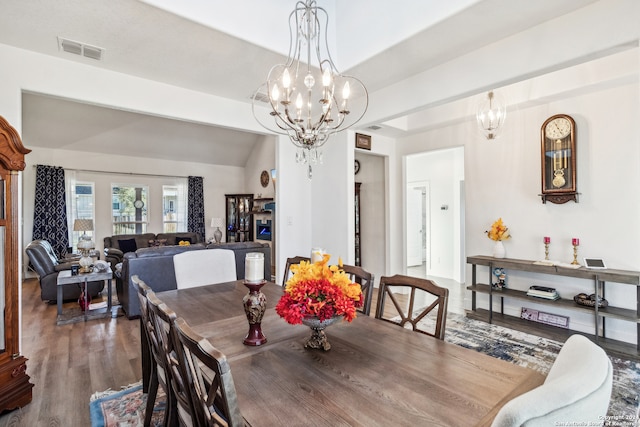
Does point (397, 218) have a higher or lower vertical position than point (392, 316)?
higher

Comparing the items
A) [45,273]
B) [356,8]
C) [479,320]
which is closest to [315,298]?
[356,8]

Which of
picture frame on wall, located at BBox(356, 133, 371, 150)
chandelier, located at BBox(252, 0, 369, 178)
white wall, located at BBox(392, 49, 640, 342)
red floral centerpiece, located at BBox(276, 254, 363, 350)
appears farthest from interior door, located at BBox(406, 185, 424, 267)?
red floral centerpiece, located at BBox(276, 254, 363, 350)

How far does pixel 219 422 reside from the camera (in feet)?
3.12

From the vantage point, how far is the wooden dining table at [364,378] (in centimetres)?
94

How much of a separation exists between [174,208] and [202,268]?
645cm

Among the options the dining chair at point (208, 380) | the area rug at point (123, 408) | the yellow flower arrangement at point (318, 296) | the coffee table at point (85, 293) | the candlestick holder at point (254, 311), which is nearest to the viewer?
the dining chair at point (208, 380)

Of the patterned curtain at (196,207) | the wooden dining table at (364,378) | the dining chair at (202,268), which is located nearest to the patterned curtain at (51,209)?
the patterned curtain at (196,207)

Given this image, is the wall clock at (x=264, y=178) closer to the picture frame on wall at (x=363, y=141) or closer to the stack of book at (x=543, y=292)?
the picture frame on wall at (x=363, y=141)

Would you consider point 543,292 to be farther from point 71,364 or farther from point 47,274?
point 47,274

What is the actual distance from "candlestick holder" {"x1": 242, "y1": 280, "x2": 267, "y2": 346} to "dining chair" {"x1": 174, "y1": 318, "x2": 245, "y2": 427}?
259mm

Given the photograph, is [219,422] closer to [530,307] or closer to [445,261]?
[530,307]

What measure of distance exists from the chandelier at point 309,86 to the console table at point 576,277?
2.43 metres

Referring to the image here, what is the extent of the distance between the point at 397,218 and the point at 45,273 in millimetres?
5392

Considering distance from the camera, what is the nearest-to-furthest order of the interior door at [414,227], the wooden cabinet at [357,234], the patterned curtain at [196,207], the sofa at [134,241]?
1. the wooden cabinet at [357,234]
2. the sofa at [134,241]
3. the interior door at [414,227]
4. the patterned curtain at [196,207]
